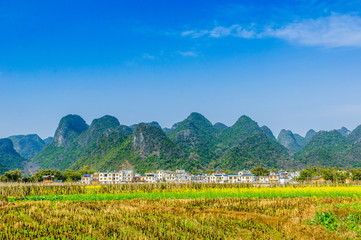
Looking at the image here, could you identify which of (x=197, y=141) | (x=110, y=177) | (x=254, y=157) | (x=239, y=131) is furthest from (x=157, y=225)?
(x=239, y=131)

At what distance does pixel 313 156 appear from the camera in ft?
393

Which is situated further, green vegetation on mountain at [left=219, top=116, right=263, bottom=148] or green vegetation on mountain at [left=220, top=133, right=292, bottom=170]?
green vegetation on mountain at [left=219, top=116, right=263, bottom=148]

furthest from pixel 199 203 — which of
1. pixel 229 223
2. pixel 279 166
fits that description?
pixel 279 166

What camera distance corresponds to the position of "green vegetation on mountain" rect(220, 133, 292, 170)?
116m

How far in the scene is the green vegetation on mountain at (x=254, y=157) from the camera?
11569 centimetres

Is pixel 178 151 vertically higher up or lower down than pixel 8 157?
higher up

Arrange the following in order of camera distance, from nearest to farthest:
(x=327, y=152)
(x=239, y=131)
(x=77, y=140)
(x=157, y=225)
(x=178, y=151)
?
(x=157, y=225), (x=327, y=152), (x=178, y=151), (x=77, y=140), (x=239, y=131)

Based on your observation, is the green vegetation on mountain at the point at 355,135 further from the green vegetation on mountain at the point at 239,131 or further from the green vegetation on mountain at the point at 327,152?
the green vegetation on mountain at the point at 239,131

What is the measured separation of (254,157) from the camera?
121812 mm

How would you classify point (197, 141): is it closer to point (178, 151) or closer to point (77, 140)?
point (178, 151)

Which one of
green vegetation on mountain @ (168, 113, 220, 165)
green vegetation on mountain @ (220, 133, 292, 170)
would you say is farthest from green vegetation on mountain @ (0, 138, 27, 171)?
green vegetation on mountain @ (220, 133, 292, 170)

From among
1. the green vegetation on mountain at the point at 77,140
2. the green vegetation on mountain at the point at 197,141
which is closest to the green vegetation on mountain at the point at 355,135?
the green vegetation on mountain at the point at 197,141

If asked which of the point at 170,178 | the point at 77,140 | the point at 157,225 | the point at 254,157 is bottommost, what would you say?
the point at 170,178

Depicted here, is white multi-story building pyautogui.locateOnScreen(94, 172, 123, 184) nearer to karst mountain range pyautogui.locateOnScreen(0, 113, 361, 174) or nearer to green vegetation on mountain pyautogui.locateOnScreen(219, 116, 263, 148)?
karst mountain range pyautogui.locateOnScreen(0, 113, 361, 174)
